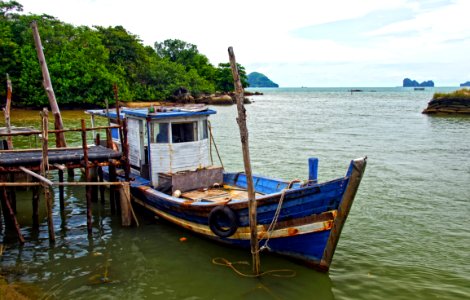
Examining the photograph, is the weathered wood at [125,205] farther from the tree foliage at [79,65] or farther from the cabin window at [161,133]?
the tree foliage at [79,65]

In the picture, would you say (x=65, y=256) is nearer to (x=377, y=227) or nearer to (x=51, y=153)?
(x=51, y=153)

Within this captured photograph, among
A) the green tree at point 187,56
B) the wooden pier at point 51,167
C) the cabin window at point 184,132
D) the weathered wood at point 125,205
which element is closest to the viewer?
the wooden pier at point 51,167

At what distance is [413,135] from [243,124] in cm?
2833

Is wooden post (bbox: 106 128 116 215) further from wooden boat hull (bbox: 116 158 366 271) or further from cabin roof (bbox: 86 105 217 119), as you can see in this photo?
wooden boat hull (bbox: 116 158 366 271)

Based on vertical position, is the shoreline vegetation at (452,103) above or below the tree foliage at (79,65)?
below

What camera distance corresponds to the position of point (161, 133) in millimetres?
12664

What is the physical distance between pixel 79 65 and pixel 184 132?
42.5 metres

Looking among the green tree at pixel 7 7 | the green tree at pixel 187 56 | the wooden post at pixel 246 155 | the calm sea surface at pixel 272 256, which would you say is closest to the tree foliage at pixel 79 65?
the green tree at pixel 7 7

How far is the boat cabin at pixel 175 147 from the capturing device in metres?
12.5

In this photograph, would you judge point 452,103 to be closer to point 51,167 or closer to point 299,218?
point 299,218

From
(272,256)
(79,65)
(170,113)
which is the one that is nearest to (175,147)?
(170,113)

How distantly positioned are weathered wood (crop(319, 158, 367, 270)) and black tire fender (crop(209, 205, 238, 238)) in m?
2.18

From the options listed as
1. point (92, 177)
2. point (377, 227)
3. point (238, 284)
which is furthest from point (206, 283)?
point (92, 177)

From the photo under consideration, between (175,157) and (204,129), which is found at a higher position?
(204,129)
